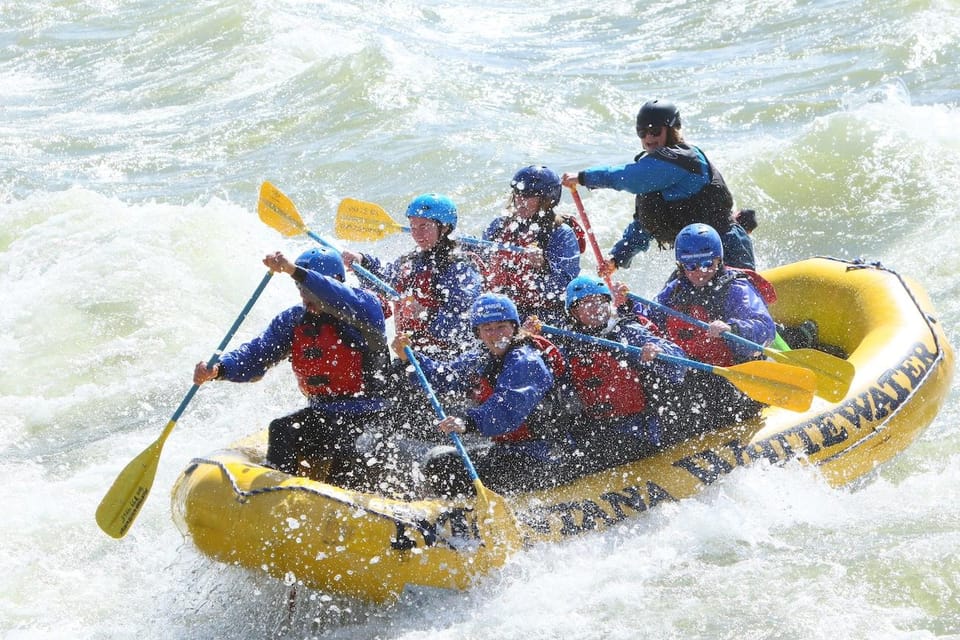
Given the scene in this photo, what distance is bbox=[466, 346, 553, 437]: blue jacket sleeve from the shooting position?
17.7 ft

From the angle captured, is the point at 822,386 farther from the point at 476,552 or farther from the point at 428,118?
the point at 428,118

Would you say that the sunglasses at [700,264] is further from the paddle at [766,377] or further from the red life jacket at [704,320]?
the paddle at [766,377]

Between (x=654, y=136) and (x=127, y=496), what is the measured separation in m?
3.55

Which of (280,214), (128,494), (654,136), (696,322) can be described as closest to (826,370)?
(696,322)

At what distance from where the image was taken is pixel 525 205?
7.10m

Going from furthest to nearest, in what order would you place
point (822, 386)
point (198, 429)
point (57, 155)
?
point (57, 155) → point (198, 429) → point (822, 386)

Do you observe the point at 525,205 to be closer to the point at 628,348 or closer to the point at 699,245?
the point at 699,245

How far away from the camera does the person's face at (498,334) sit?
5.52 metres

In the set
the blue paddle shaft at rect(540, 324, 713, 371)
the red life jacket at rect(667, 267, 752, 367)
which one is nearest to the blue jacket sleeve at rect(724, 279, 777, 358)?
the red life jacket at rect(667, 267, 752, 367)

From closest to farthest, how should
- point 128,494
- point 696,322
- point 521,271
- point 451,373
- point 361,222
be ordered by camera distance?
point 128,494
point 451,373
point 696,322
point 521,271
point 361,222

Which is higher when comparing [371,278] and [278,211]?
[278,211]

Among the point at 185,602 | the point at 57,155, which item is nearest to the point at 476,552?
the point at 185,602

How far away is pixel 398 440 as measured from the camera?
5.70 meters

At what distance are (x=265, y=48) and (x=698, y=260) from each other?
1366 cm
